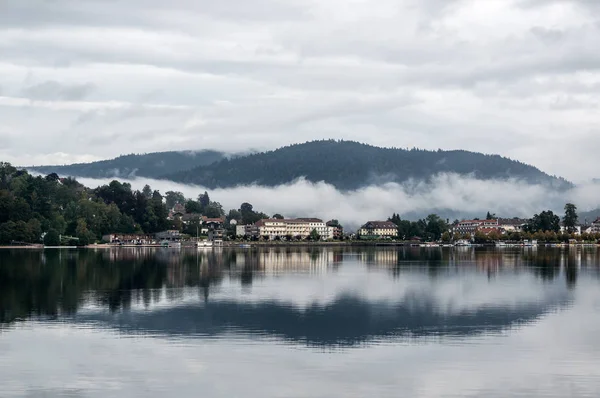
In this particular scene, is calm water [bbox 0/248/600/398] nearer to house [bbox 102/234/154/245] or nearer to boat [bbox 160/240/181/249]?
house [bbox 102/234/154/245]

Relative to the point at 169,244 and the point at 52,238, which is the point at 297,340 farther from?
the point at 169,244

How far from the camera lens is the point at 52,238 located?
492 ft

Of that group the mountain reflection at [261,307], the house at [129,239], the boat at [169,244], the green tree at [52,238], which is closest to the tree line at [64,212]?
the green tree at [52,238]

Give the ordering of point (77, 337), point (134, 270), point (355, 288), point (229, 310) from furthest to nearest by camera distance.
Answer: point (134, 270) < point (355, 288) < point (229, 310) < point (77, 337)

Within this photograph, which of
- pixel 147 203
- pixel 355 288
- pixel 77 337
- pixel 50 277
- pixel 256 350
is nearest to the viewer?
pixel 256 350

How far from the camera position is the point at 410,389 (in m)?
23.2

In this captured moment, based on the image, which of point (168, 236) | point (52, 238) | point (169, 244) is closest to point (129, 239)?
point (169, 244)

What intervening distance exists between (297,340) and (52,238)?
418ft

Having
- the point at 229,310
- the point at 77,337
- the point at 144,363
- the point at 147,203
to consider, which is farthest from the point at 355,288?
the point at 147,203

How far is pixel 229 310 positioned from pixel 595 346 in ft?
56.7

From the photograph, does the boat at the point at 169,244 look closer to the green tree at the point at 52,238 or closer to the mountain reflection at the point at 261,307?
the green tree at the point at 52,238

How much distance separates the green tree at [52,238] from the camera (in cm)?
14962

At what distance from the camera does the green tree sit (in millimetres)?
149625

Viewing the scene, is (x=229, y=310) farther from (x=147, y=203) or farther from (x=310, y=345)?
(x=147, y=203)
